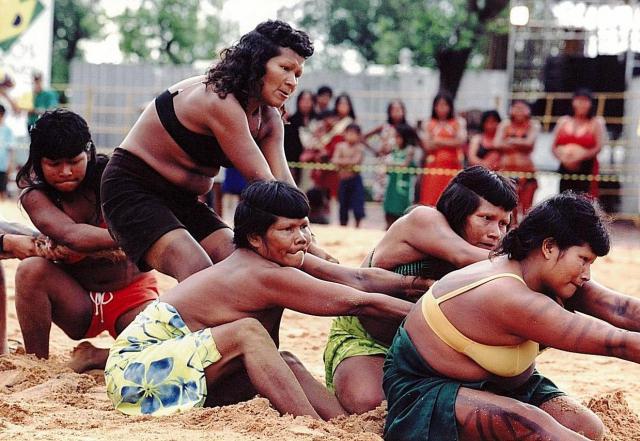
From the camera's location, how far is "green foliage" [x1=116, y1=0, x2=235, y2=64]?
2530 cm

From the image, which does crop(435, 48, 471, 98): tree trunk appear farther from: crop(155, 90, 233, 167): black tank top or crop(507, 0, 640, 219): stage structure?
crop(155, 90, 233, 167): black tank top

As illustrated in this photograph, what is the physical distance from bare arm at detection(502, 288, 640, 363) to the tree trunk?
1421cm

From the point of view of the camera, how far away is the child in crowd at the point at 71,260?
4914mm

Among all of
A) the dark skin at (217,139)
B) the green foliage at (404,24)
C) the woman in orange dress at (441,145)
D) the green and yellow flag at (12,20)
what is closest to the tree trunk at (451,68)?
the green foliage at (404,24)

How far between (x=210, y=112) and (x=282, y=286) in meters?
0.82

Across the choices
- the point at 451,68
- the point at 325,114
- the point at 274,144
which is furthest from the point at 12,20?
the point at 274,144

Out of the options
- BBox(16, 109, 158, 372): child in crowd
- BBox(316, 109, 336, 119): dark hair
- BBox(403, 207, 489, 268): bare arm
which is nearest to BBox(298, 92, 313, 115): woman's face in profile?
BBox(316, 109, 336, 119): dark hair

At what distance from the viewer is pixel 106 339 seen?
6223 mm

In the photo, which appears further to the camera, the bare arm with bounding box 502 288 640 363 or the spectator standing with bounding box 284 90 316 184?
the spectator standing with bounding box 284 90 316 184

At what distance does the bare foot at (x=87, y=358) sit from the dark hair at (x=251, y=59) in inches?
61.4

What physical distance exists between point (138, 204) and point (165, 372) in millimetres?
895

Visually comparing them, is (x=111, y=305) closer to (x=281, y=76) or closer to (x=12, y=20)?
(x=281, y=76)

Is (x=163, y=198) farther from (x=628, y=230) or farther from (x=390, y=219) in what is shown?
(x=628, y=230)

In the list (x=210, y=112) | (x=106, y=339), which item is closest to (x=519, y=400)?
(x=210, y=112)
